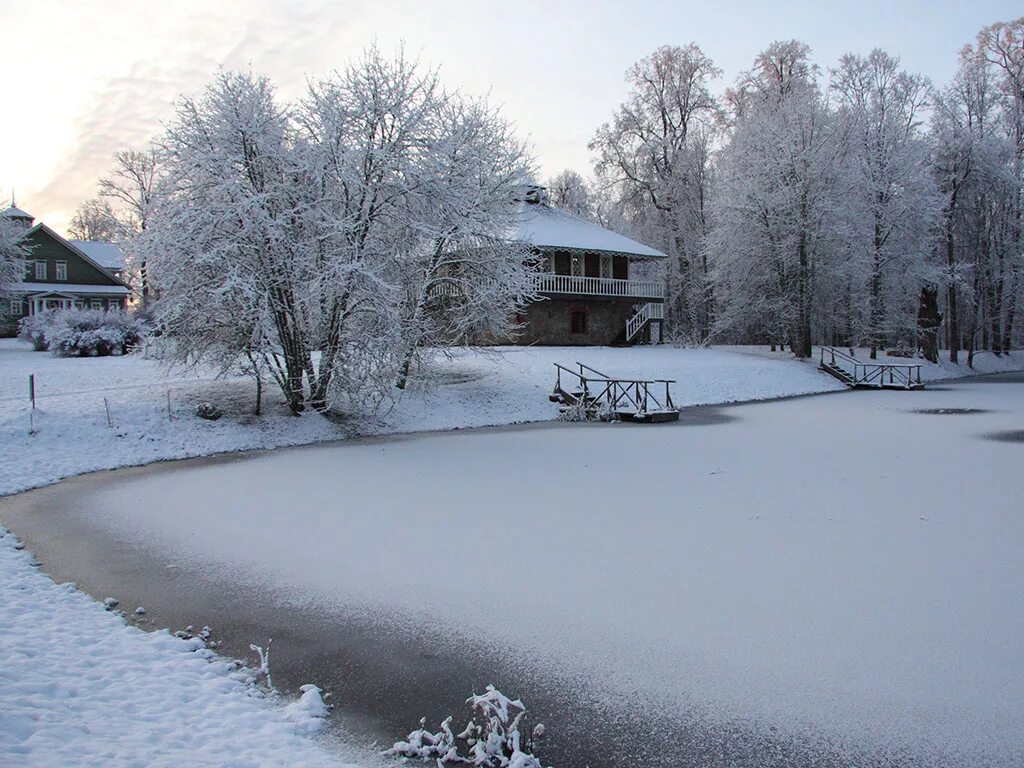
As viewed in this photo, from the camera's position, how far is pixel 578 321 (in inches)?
1548

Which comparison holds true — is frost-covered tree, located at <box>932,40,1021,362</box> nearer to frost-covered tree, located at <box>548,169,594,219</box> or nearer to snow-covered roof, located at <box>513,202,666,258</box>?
snow-covered roof, located at <box>513,202,666,258</box>

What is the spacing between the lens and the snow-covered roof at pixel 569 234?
37125 mm

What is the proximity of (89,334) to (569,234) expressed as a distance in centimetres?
2361

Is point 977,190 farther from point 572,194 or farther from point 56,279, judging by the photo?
point 56,279

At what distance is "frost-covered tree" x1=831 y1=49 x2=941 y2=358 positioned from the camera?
38094 mm

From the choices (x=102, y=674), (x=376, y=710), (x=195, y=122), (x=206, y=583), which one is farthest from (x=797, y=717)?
(x=195, y=122)

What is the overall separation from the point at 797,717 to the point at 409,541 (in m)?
5.38

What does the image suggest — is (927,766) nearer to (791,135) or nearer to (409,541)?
(409,541)

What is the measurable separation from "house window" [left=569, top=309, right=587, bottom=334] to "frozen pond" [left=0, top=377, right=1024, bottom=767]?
80.6 feet

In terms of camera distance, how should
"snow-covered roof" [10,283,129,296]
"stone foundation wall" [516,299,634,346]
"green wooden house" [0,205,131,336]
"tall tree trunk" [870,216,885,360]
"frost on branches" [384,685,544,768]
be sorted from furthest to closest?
"green wooden house" [0,205,131,336] < "snow-covered roof" [10,283,129,296] < "tall tree trunk" [870,216,885,360] < "stone foundation wall" [516,299,634,346] < "frost on branches" [384,685,544,768]

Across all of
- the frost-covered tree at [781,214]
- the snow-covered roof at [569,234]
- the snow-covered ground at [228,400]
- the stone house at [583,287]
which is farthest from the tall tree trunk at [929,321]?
the snow-covered roof at [569,234]

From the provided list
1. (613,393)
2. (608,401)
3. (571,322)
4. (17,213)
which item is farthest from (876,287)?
(17,213)

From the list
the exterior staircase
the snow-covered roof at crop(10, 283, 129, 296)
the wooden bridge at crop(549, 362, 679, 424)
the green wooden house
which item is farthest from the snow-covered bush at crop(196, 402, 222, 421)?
the snow-covered roof at crop(10, 283, 129, 296)

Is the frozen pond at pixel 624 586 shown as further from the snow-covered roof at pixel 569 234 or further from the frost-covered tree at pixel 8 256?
the frost-covered tree at pixel 8 256
